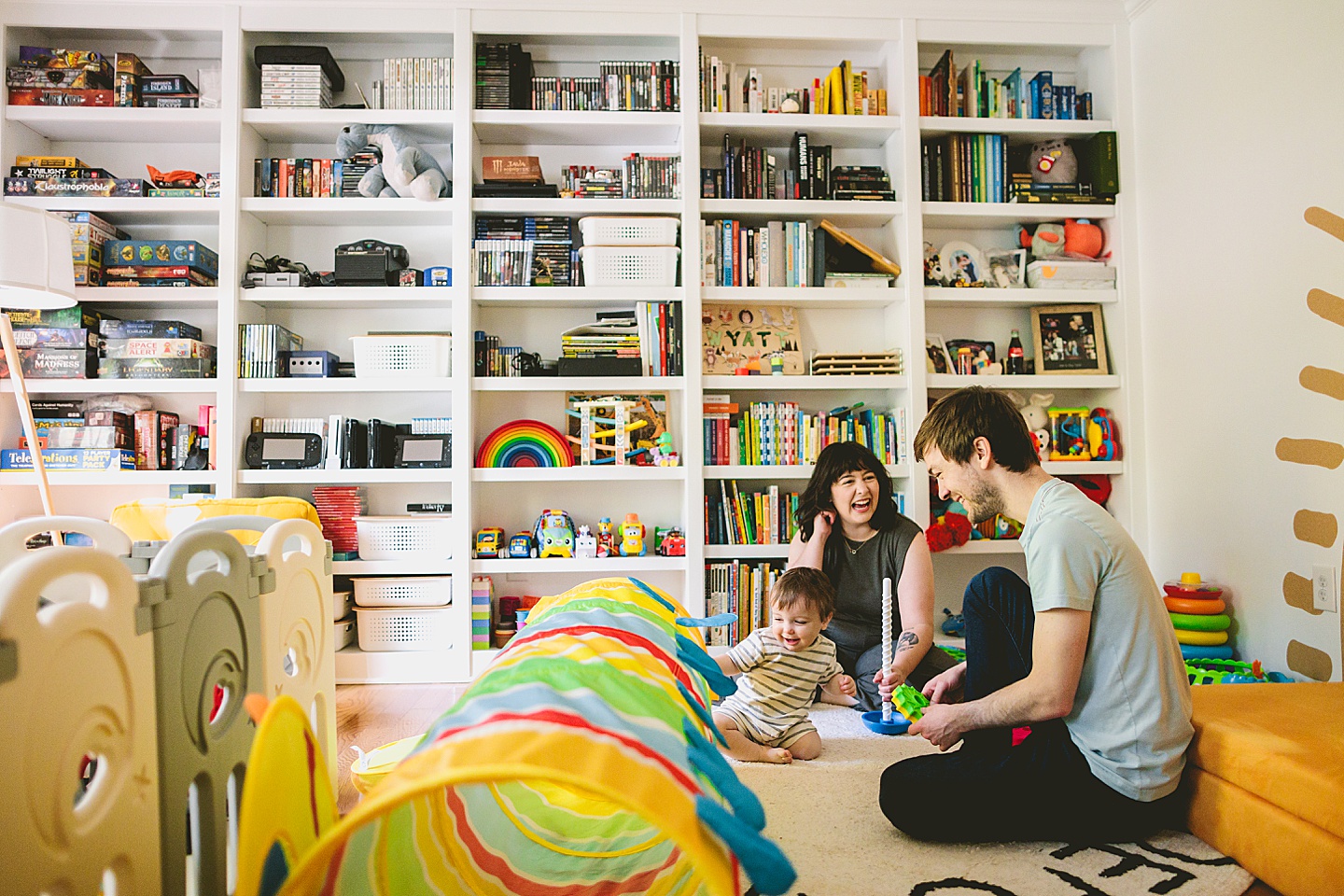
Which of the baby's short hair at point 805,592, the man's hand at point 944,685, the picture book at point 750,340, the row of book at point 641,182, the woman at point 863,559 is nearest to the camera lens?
the man's hand at point 944,685

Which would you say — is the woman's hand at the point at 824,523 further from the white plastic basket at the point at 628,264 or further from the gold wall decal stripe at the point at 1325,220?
the gold wall decal stripe at the point at 1325,220

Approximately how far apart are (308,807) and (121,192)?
3.30 m

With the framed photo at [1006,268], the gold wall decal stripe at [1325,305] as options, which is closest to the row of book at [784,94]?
the framed photo at [1006,268]

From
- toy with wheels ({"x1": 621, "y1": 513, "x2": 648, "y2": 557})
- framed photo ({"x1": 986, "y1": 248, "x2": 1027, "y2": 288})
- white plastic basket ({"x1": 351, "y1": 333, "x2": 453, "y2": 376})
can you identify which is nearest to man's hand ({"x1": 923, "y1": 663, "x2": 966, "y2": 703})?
toy with wheels ({"x1": 621, "y1": 513, "x2": 648, "y2": 557})

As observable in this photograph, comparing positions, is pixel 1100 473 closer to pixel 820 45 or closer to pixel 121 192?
pixel 820 45

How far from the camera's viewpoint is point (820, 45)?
343 cm

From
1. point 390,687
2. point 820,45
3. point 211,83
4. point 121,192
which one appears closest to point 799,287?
point 820,45

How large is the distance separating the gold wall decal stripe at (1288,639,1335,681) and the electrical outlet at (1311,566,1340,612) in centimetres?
14

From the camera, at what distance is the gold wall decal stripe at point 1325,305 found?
7.77ft

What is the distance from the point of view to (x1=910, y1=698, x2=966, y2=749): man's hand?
1569mm

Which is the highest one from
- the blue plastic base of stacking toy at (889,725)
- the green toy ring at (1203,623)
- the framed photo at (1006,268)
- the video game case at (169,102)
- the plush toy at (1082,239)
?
the video game case at (169,102)

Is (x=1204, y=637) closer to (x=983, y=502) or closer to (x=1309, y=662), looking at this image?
(x=1309, y=662)

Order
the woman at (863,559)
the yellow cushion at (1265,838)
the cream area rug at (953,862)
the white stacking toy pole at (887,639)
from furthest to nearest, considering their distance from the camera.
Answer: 1. the woman at (863,559)
2. the white stacking toy pole at (887,639)
3. the cream area rug at (953,862)
4. the yellow cushion at (1265,838)

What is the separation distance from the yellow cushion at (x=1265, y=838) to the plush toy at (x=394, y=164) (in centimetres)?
309
